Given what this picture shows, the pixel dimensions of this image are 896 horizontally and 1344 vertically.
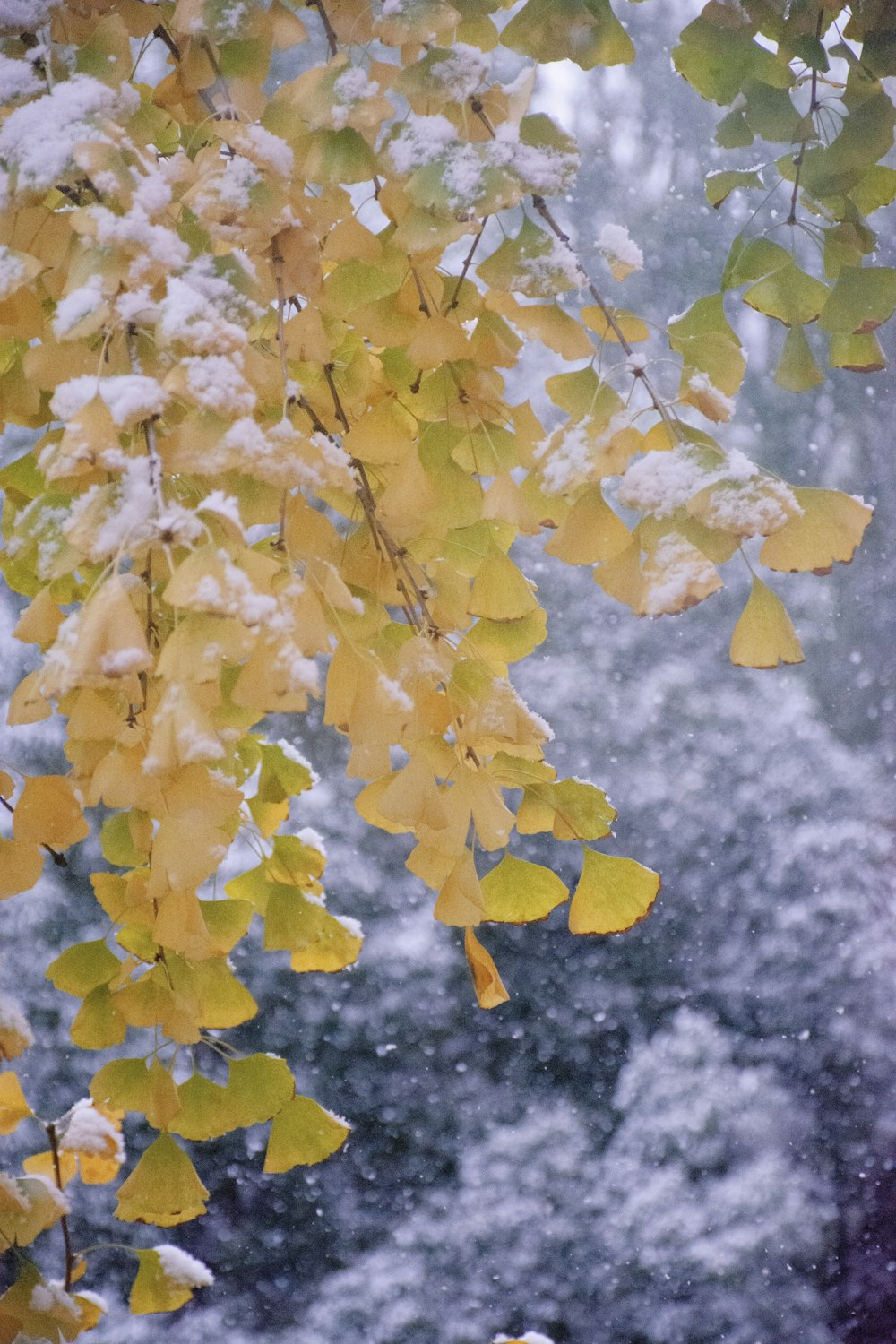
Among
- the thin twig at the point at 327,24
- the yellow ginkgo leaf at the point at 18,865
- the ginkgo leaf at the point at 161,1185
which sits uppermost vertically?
the thin twig at the point at 327,24

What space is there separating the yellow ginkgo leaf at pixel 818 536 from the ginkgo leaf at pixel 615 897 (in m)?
0.19

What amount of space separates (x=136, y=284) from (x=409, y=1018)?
1333mm

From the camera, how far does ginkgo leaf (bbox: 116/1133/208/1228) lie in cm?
68

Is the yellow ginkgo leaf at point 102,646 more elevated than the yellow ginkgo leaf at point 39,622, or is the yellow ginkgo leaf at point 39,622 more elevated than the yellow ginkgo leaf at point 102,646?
the yellow ginkgo leaf at point 102,646

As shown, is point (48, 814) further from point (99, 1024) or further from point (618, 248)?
point (618, 248)

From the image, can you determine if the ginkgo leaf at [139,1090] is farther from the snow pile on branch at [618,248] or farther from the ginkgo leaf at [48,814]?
the snow pile on branch at [618,248]

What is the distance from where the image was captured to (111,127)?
42 cm

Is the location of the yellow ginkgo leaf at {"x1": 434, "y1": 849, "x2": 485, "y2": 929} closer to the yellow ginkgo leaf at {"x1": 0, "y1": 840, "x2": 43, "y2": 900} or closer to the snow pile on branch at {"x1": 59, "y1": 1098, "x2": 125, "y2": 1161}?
the yellow ginkgo leaf at {"x1": 0, "y1": 840, "x2": 43, "y2": 900}

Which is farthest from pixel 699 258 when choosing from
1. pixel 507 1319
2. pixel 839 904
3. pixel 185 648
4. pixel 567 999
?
pixel 507 1319

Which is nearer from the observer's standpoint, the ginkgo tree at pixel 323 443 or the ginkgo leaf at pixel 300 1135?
the ginkgo tree at pixel 323 443

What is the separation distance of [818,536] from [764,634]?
51 mm

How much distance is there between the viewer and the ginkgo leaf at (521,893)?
0.62 meters

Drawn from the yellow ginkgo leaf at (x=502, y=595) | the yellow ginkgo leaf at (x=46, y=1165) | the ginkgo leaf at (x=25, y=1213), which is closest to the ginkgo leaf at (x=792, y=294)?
the yellow ginkgo leaf at (x=502, y=595)

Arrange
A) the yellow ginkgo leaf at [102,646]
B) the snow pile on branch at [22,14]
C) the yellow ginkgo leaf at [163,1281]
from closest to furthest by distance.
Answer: the yellow ginkgo leaf at [102,646], the snow pile on branch at [22,14], the yellow ginkgo leaf at [163,1281]
